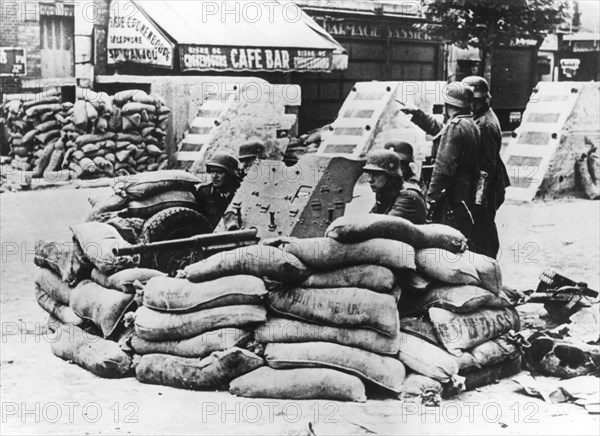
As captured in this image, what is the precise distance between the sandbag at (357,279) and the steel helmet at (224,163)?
2036 millimetres

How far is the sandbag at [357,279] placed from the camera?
17.0ft

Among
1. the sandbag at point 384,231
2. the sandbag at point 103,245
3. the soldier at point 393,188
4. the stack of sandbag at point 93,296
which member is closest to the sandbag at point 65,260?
the stack of sandbag at point 93,296

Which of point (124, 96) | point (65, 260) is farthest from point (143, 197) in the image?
point (124, 96)

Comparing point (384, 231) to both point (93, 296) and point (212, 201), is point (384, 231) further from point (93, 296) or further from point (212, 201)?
point (212, 201)

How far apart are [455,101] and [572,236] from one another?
4296 mm

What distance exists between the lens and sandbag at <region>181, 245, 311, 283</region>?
527 cm

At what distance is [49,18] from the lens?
15312mm

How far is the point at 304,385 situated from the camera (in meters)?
5.03

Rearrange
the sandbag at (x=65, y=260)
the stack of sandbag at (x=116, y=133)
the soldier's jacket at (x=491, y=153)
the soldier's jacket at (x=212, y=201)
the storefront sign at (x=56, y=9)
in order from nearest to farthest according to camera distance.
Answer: the sandbag at (x=65, y=260)
the soldier's jacket at (x=491, y=153)
the soldier's jacket at (x=212, y=201)
the stack of sandbag at (x=116, y=133)
the storefront sign at (x=56, y=9)

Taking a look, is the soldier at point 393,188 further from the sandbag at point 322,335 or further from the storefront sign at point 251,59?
the storefront sign at point 251,59

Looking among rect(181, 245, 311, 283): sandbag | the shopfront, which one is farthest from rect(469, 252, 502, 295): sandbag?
the shopfront

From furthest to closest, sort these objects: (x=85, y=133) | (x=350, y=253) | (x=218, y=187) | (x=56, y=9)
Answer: (x=56, y=9) → (x=85, y=133) → (x=218, y=187) → (x=350, y=253)

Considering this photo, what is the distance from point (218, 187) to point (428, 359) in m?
2.80

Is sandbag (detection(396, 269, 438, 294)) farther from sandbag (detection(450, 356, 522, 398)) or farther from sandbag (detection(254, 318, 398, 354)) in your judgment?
sandbag (detection(450, 356, 522, 398))
